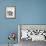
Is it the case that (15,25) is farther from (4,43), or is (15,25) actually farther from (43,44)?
(43,44)

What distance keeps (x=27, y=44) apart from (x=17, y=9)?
3.34 feet

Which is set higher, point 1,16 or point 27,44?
point 1,16

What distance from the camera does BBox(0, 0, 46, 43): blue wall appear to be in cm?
404

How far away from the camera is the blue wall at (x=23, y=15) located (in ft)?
13.3

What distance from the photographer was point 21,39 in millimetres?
3953

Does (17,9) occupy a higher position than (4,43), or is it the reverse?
(17,9)

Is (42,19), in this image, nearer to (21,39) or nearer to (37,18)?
(37,18)

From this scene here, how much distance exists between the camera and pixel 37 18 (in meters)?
4.04

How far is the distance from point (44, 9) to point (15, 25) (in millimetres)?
936

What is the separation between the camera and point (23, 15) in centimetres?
405

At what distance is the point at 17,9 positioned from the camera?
4.05 metres

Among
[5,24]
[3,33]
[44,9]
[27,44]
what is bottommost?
[27,44]

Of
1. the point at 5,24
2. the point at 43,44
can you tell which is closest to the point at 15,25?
the point at 5,24

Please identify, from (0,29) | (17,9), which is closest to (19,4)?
(17,9)
